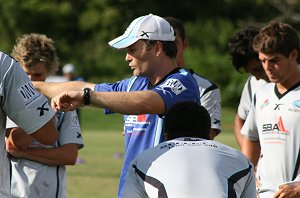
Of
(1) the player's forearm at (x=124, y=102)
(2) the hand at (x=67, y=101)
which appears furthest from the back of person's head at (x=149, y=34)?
(2) the hand at (x=67, y=101)

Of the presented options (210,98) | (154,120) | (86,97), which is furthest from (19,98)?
(210,98)

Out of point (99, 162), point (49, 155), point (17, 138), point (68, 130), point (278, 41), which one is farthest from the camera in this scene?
point (99, 162)

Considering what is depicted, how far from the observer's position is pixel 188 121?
5512 millimetres

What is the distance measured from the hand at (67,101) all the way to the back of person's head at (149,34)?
644 millimetres

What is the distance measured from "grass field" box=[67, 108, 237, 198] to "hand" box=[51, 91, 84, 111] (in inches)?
332

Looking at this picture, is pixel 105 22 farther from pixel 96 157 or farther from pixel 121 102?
pixel 121 102

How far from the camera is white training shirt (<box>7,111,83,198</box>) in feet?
24.2

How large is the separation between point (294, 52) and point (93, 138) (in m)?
Answer: 22.5

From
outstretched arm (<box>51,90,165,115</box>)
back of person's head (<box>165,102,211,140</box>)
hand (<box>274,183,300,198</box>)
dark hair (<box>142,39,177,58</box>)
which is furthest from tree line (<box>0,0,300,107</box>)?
back of person's head (<box>165,102,211,140</box>)

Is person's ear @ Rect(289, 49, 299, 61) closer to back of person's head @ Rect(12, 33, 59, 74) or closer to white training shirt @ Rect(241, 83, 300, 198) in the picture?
white training shirt @ Rect(241, 83, 300, 198)

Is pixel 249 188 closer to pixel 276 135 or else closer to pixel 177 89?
pixel 177 89

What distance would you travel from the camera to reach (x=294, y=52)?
7.75 meters

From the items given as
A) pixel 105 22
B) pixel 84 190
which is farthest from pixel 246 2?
pixel 84 190

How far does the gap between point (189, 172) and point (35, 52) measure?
2.58m
